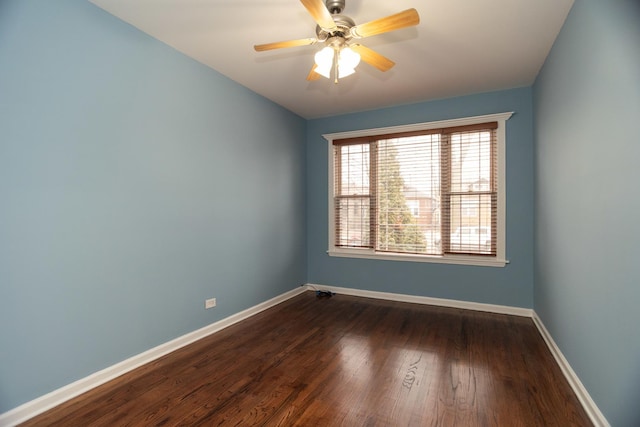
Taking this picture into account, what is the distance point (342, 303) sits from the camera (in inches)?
164

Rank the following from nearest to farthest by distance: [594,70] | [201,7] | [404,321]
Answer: [594,70] < [201,7] < [404,321]

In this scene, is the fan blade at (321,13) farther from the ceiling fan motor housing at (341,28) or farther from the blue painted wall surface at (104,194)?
the blue painted wall surface at (104,194)

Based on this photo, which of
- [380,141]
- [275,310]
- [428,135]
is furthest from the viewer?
[380,141]

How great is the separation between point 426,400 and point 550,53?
10.4ft

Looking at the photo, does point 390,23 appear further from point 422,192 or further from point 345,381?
point 422,192

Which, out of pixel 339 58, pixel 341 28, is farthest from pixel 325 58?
pixel 341 28

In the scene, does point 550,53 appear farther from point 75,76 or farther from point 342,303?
point 75,76

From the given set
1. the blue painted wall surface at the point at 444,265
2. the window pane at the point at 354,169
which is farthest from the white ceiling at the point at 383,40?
the window pane at the point at 354,169

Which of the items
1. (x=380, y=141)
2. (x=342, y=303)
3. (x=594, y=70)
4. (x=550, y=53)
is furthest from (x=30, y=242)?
(x=550, y=53)

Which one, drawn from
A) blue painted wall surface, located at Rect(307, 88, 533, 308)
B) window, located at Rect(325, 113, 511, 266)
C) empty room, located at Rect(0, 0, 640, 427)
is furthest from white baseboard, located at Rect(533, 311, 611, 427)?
window, located at Rect(325, 113, 511, 266)

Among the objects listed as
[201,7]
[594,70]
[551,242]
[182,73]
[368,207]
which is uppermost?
[201,7]

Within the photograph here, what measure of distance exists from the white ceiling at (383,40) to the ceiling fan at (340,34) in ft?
0.92

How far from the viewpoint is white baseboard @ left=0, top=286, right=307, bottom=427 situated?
71.8 inches

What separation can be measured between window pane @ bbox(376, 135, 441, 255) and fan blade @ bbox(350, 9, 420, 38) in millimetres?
2508
